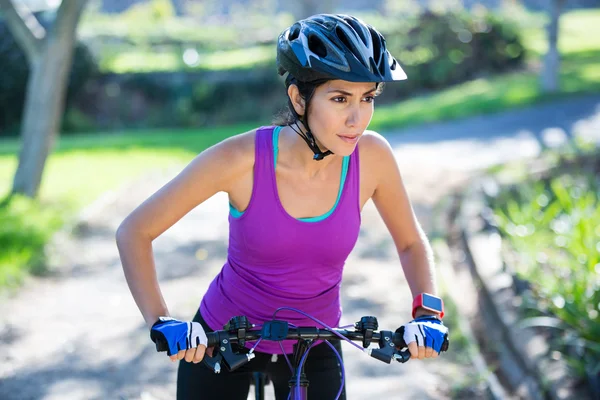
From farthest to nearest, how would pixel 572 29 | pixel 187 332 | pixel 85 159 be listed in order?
1. pixel 572 29
2. pixel 85 159
3. pixel 187 332

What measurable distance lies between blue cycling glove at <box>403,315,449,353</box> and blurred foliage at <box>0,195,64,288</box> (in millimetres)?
5154

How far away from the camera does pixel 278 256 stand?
296 centimetres

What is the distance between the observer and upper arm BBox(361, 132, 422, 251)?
317 cm

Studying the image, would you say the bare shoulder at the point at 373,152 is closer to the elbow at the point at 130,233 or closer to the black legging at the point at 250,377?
the black legging at the point at 250,377

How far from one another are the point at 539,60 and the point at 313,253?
21820mm

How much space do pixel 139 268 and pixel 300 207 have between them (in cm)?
58

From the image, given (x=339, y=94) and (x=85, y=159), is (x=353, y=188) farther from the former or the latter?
(x=85, y=159)

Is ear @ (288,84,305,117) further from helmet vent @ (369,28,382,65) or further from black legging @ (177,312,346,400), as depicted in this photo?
black legging @ (177,312,346,400)

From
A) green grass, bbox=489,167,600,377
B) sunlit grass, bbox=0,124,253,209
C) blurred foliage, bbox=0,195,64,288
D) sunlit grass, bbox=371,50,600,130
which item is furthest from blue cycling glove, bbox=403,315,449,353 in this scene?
sunlit grass, bbox=371,50,600,130

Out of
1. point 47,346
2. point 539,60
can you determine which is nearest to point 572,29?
point 539,60

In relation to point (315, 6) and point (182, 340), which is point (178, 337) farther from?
point (315, 6)

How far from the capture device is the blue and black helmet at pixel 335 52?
2.85 metres

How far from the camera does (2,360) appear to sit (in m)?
5.84

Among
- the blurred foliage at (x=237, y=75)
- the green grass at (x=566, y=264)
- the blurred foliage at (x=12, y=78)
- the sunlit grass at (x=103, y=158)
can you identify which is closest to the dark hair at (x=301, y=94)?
the green grass at (x=566, y=264)
